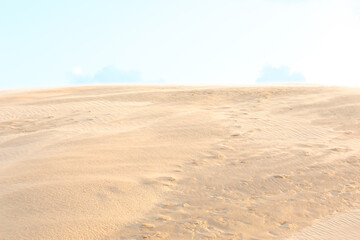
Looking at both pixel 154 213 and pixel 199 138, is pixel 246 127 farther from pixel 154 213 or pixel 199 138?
pixel 154 213

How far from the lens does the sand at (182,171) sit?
4.45 meters

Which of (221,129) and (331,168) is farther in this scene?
(221,129)

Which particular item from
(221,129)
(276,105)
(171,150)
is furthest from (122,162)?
(276,105)

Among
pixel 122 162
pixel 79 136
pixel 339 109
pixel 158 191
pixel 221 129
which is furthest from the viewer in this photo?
pixel 339 109

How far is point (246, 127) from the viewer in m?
8.16

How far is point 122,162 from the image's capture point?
6.08 m

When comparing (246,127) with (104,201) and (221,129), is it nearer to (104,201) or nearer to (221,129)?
(221,129)

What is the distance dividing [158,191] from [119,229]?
99 centimetres

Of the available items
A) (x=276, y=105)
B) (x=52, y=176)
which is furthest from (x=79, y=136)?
(x=276, y=105)

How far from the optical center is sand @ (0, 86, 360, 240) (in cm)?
445

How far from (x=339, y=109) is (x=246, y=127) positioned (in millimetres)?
2622

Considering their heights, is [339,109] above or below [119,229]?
above

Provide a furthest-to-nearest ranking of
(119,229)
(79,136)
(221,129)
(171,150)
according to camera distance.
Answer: (221,129), (79,136), (171,150), (119,229)

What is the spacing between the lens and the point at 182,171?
590 centimetres
